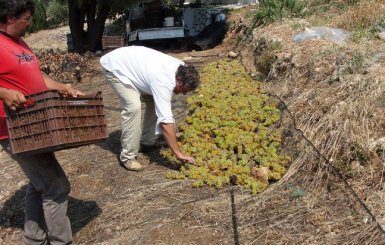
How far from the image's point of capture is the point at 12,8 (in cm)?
276

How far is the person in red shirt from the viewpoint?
2801 mm

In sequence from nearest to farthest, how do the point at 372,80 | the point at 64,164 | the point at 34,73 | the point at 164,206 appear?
the point at 34,73 < the point at 164,206 < the point at 372,80 < the point at 64,164

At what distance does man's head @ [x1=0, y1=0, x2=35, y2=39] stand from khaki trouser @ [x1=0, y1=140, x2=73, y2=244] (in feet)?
2.47

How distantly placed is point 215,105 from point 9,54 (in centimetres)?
364

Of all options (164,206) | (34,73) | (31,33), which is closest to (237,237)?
(164,206)

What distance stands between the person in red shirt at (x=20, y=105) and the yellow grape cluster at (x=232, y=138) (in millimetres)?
1409

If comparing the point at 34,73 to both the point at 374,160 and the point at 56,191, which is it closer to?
the point at 56,191

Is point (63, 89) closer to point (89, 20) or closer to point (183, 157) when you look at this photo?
point (183, 157)

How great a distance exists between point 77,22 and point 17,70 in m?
12.4

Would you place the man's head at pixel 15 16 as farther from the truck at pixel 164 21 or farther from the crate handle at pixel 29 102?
the truck at pixel 164 21

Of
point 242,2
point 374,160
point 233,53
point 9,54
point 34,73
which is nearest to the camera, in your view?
point 9,54

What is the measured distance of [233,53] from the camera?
34.2 feet

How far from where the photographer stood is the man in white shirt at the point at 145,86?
4066 millimetres

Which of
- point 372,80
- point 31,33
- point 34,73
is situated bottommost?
point 31,33
